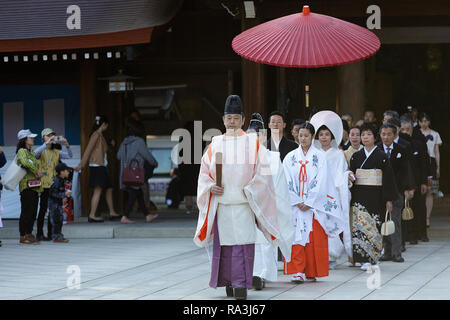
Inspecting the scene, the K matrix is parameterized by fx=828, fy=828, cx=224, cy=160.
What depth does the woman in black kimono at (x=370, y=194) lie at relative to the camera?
9.76m

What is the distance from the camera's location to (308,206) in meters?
8.94

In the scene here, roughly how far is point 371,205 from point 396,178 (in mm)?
1240

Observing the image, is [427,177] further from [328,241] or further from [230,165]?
[230,165]

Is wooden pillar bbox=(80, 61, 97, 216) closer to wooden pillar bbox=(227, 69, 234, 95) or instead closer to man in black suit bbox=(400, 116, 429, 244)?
wooden pillar bbox=(227, 69, 234, 95)

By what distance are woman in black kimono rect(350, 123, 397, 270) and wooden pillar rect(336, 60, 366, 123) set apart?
4.71m

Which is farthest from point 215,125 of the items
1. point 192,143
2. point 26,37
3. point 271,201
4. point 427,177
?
point 271,201

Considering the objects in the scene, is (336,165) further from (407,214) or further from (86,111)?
(86,111)

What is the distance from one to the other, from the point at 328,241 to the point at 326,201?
2.83 feet

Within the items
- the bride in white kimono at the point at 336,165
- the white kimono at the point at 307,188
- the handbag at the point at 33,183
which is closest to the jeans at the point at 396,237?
the bride in white kimono at the point at 336,165

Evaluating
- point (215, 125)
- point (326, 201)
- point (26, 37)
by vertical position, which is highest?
point (26, 37)

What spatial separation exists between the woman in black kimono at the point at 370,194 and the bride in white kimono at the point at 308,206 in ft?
2.62

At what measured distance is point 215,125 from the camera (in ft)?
57.2
